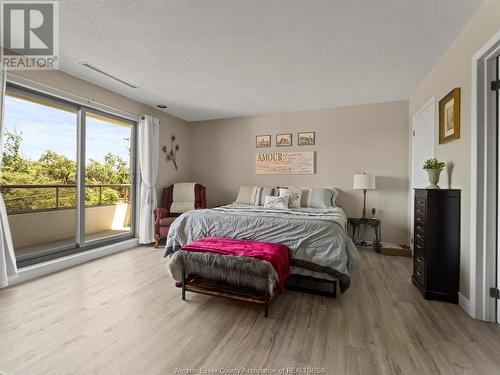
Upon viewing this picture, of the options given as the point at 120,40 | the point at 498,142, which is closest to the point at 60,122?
the point at 120,40

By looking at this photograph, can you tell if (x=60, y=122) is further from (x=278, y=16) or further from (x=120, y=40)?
(x=278, y=16)

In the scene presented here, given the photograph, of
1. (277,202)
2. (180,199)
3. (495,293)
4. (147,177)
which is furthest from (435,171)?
(147,177)

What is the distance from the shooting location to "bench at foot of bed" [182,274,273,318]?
2.00 metres

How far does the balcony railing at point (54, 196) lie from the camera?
10.6 feet

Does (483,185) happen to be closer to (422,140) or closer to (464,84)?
(464,84)

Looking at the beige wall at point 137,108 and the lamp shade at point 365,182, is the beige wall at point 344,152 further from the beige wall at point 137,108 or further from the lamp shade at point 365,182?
the beige wall at point 137,108

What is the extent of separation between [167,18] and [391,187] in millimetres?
3968

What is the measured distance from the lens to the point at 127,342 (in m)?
1.63

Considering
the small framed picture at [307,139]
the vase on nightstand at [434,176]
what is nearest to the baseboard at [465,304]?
the vase on nightstand at [434,176]

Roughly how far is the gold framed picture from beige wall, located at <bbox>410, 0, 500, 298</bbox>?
0.06 m

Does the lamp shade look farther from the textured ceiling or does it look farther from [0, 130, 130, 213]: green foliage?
[0, 130, 130, 213]: green foliage

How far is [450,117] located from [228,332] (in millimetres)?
2798

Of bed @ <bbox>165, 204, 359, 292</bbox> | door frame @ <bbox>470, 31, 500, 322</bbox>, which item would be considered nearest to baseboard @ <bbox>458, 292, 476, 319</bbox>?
door frame @ <bbox>470, 31, 500, 322</bbox>

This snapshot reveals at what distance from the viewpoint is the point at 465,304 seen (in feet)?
6.70
